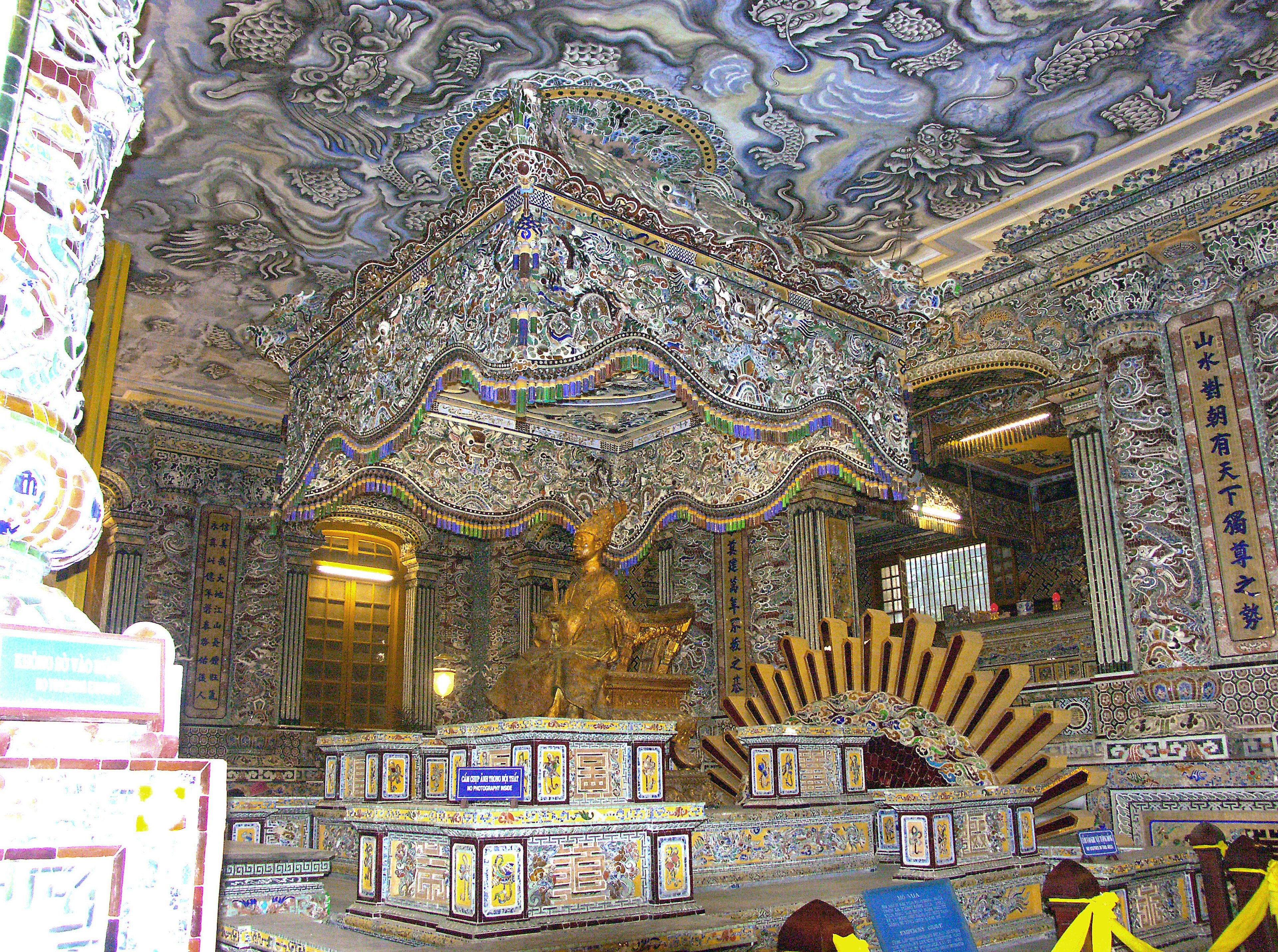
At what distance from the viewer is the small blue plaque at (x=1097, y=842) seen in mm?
4691

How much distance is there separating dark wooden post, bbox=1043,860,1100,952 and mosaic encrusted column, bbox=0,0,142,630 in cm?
298

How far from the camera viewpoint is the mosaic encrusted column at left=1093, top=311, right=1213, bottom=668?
21.1 feet

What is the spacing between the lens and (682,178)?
609 cm

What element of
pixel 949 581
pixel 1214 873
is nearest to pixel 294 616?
pixel 1214 873

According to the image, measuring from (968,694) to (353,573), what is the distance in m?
7.34

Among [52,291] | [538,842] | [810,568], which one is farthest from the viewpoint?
[810,568]

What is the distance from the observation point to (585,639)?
636 cm

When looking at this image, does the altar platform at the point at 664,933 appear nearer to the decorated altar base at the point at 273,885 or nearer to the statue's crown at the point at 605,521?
the decorated altar base at the point at 273,885

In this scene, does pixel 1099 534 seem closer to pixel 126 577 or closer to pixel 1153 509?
pixel 1153 509

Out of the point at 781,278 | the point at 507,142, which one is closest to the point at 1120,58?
the point at 781,278

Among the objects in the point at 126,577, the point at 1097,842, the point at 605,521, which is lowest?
the point at 1097,842

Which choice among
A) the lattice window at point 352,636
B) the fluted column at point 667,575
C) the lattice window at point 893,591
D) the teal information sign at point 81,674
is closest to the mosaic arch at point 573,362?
the fluted column at point 667,575

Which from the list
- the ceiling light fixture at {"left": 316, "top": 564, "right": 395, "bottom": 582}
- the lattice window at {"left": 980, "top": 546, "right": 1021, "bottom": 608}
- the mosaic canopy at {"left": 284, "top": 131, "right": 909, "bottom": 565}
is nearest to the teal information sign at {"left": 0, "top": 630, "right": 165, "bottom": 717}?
the mosaic canopy at {"left": 284, "top": 131, "right": 909, "bottom": 565}

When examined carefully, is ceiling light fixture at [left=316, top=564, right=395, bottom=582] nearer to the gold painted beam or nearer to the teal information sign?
the gold painted beam
